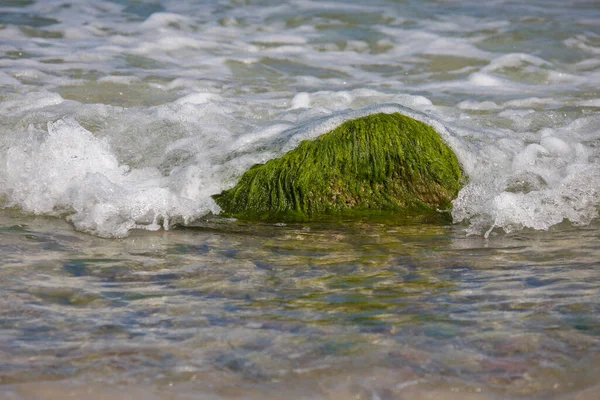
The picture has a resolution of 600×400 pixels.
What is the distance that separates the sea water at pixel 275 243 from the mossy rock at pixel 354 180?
0.54 feet

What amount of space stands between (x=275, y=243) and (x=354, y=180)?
1.00m

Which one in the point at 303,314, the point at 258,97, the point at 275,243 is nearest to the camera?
the point at 303,314

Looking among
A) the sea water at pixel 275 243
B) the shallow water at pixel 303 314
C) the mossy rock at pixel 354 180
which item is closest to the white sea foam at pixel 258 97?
the sea water at pixel 275 243

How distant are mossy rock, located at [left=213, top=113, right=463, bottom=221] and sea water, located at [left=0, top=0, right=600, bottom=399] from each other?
16 cm

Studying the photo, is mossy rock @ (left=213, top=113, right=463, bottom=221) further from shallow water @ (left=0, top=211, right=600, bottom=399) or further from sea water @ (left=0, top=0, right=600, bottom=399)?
shallow water @ (left=0, top=211, right=600, bottom=399)

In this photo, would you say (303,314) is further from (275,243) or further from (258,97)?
(258,97)

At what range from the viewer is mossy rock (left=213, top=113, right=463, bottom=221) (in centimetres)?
488

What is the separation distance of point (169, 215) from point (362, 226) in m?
1.15

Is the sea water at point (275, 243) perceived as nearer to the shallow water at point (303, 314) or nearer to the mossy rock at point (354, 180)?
the shallow water at point (303, 314)

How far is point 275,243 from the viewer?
417 cm

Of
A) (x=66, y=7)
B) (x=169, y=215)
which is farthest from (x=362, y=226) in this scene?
(x=66, y=7)

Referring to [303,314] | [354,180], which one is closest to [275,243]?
[354,180]

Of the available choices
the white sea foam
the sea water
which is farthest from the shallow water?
the white sea foam

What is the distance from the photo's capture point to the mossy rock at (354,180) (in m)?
4.88
